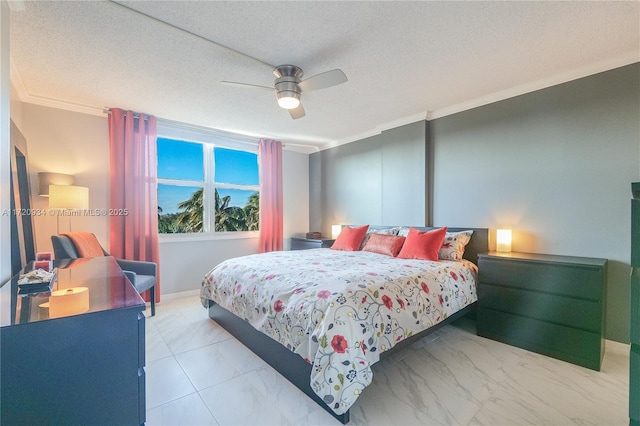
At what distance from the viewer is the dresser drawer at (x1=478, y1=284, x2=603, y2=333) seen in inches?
84.3

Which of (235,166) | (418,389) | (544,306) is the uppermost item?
(235,166)

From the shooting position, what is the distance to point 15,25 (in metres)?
1.90

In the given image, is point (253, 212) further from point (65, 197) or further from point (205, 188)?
point (65, 197)

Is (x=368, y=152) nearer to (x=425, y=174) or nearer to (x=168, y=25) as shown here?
(x=425, y=174)

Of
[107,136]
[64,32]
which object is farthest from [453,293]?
[107,136]

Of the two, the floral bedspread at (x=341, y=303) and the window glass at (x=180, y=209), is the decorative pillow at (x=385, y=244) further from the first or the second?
the window glass at (x=180, y=209)

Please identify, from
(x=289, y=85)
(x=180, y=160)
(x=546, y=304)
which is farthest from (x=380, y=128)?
(x=180, y=160)

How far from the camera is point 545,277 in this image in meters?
2.36

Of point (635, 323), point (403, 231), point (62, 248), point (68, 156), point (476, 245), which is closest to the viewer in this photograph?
point (635, 323)

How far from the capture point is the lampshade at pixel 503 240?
2.88m

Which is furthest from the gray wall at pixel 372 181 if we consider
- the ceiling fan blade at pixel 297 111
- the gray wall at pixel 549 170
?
the ceiling fan blade at pixel 297 111

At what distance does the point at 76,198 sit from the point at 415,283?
3.46m

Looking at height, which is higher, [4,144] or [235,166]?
[235,166]

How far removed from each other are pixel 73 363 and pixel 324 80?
2233mm
